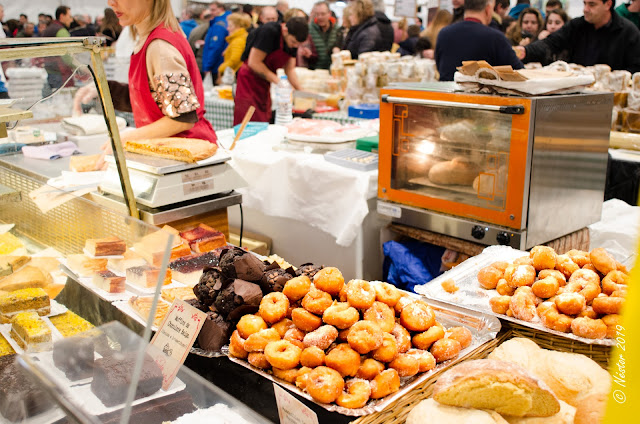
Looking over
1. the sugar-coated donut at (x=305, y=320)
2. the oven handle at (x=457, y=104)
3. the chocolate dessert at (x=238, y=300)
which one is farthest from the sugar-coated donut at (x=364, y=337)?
the oven handle at (x=457, y=104)

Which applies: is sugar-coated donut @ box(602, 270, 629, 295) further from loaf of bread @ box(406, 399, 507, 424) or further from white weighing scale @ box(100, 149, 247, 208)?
white weighing scale @ box(100, 149, 247, 208)

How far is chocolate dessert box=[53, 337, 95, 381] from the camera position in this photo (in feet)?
4.26

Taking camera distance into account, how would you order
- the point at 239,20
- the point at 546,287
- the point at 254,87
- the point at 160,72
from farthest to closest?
the point at 239,20 → the point at 254,87 → the point at 160,72 → the point at 546,287

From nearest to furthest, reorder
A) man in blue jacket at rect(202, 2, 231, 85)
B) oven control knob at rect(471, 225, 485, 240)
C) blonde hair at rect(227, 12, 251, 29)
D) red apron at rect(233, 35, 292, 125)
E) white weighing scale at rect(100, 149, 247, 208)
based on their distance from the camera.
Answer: white weighing scale at rect(100, 149, 247, 208) → oven control knob at rect(471, 225, 485, 240) → red apron at rect(233, 35, 292, 125) → blonde hair at rect(227, 12, 251, 29) → man in blue jacket at rect(202, 2, 231, 85)

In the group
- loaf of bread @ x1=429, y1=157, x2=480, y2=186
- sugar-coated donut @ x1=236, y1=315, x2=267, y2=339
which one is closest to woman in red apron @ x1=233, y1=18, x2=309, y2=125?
loaf of bread @ x1=429, y1=157, x2=480, y2=186

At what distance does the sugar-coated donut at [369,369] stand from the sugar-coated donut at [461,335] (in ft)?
0.93

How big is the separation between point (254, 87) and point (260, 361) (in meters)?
4.73

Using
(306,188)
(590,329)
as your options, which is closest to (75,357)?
(590,329)

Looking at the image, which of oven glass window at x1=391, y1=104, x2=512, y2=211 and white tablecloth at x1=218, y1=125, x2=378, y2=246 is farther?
white tablecloth at x1=218, y1=125, x2=378, y2=246

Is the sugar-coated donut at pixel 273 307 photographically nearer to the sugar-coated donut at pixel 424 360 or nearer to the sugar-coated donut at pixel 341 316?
the sugar-coated donut at pixel 341 316

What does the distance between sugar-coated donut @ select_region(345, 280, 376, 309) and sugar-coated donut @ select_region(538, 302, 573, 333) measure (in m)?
0.51

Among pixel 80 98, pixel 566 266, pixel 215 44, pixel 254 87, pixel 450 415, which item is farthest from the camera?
pixel 215 44

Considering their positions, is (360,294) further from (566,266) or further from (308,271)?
(566,266)

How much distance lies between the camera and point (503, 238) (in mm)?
2795
